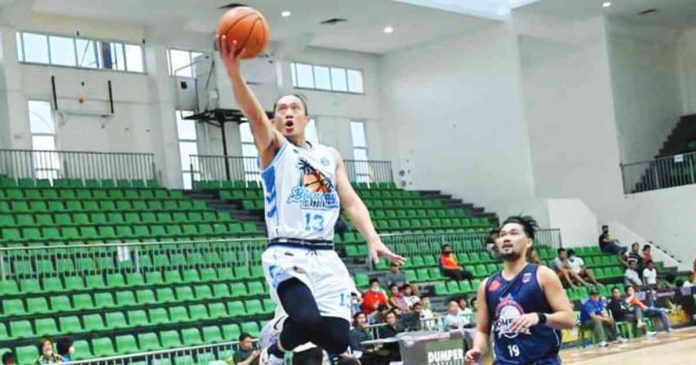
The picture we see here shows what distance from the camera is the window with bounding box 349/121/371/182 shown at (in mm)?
27562

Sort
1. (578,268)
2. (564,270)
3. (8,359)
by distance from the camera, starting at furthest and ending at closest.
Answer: (578,268), (564,270), (8,359)

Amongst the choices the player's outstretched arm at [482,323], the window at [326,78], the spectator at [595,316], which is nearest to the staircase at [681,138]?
the window at [326,78]

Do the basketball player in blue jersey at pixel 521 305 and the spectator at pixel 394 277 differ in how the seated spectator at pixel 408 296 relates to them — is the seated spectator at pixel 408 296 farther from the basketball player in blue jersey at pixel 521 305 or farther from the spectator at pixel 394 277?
the basketball player in blue jersey at pixel 521 305

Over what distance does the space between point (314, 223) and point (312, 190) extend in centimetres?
15

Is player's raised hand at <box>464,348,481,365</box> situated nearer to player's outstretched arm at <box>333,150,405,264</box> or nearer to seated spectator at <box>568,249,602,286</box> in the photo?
player's outstretched arm at <box>333,150,405,264</box>

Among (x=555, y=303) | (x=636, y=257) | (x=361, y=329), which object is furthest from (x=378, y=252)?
(x=636, y=257)

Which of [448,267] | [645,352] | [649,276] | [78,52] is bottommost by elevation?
[645,352]

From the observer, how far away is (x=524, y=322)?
4.86 metres

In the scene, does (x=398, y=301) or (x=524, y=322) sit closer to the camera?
(x=524, y=322)

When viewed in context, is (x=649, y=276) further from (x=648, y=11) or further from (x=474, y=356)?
(x=474, y=356)

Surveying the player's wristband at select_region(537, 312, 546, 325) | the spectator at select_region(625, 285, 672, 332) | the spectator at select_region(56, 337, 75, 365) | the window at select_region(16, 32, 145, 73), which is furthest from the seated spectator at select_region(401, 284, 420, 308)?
the player's wristband at select_region(537, 312, 546, 325)

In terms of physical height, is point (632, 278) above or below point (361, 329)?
below

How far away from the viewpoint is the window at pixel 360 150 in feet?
90.4

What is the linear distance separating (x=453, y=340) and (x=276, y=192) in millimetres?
9754
